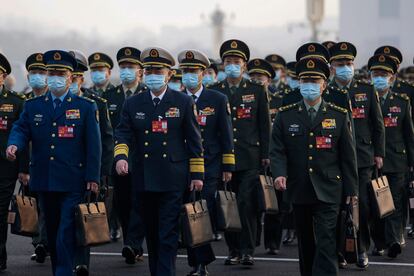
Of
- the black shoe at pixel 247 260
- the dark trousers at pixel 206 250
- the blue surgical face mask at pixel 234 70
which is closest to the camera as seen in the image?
the dark trousers at pixel 206 250

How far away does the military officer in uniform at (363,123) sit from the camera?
13805 mm

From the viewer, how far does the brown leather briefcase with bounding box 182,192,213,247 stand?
11.3m

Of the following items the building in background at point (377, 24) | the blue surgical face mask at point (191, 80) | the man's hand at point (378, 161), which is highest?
the building in background at point (377, 24)

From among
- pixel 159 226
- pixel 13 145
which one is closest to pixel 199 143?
pixel 159 226

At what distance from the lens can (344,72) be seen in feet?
45.3

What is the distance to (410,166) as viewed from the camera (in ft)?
49.4

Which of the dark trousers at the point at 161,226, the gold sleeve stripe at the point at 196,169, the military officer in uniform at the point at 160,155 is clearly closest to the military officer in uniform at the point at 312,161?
the gold sleeve stripe at the point at 196,169

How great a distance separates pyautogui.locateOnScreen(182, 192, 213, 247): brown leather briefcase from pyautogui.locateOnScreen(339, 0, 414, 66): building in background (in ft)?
340

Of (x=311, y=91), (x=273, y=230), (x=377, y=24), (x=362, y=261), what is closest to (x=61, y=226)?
(x=311, y=91)

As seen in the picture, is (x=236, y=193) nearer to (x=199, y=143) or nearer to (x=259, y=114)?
(x=259, y=114)

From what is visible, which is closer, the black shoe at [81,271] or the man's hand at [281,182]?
the man's hand at [281,182]

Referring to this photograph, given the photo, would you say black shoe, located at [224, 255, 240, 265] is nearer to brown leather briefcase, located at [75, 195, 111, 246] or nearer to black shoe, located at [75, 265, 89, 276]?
black shoe, located at [75, 265, 89, 276]

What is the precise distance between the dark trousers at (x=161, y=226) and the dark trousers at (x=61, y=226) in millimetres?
595

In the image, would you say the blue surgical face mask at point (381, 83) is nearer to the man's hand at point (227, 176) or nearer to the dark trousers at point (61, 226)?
the man's hand at point (227, 176)
